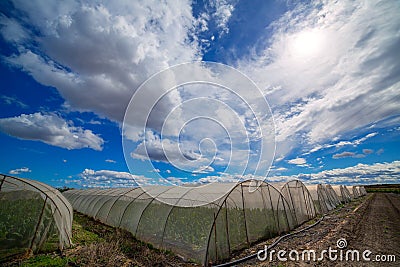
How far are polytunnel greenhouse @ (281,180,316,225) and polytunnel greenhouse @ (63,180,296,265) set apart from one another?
98 centimetres

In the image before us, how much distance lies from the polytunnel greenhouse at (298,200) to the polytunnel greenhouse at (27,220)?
43.7ft

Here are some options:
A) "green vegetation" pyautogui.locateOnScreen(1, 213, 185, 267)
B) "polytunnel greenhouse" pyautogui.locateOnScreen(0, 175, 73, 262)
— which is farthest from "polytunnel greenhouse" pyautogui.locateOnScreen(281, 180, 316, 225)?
"polytunnel greenhouse" pyautogui.locateOnScreen(0, 175, 73, 262)

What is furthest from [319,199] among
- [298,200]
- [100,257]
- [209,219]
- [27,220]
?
[27,220]

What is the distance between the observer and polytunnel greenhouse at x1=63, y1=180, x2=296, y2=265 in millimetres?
8234

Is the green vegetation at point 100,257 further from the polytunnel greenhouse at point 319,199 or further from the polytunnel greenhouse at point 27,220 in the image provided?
the polytunnel greenhouse at point 319,199

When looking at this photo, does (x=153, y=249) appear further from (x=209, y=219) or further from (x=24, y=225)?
(x=24, y=225)

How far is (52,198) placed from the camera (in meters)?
9.67

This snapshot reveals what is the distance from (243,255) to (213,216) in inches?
77.9

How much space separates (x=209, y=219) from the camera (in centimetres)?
849

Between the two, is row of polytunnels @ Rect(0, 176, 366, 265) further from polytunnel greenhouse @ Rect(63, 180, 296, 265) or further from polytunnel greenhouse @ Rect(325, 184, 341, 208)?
polytunnel greenhouse @ Rect(325, 184, 341, 208)

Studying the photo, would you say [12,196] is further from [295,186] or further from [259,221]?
[295,186]

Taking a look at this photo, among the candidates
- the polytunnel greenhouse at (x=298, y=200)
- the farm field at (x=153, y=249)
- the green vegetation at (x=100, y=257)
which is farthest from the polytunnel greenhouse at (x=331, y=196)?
the green vegetation at (x=100, y=257)

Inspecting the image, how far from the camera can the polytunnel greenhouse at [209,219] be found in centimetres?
823

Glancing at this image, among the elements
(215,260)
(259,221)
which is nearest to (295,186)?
(259,221)
